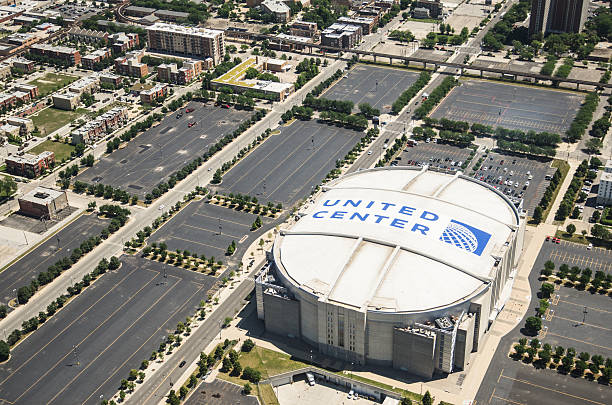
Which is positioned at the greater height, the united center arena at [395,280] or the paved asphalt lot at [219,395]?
the united center arena at [395,280]

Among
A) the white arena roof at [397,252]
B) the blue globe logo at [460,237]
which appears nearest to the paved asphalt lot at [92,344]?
the white arena roof at [397,252]

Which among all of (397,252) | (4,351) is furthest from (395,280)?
(4,351)

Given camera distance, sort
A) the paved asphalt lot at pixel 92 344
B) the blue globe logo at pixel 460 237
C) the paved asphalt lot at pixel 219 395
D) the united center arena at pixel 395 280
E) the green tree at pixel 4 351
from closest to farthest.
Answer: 1. the paved asphalt lot at pixel 219 395
2. the united center arena at pixel 395 280
3. the paved asphalt lot at pixel 92 344
4. the green tree at pixel 4 351
5. the blue globe logo at pixel 460 237

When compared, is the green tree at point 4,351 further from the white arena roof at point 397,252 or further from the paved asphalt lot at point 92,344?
the white arena roof at point 397,252

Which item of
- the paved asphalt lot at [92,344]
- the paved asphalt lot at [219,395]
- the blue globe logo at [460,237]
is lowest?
the paved asphalt lot at [219,395]

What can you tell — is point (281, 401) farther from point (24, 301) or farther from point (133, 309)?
point (24, 301)

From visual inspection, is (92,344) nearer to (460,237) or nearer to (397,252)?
(397,252)

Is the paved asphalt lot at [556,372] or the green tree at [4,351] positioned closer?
the paved asphalt lot at [556,372]

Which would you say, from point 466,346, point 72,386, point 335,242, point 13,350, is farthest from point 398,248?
point 13,350

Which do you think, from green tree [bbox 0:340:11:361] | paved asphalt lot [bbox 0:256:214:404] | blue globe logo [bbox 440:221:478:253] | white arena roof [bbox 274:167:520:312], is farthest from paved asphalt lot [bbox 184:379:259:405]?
blue globe logo [bbox 440:221:478:253]
